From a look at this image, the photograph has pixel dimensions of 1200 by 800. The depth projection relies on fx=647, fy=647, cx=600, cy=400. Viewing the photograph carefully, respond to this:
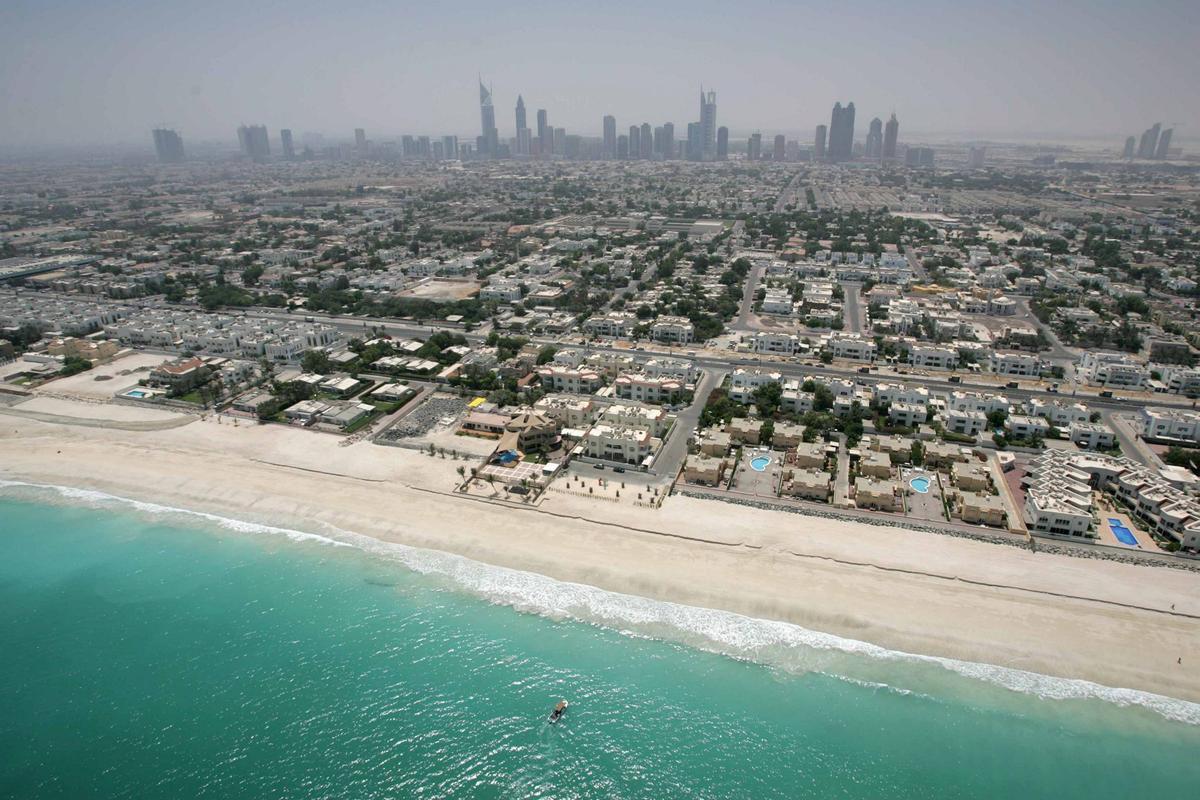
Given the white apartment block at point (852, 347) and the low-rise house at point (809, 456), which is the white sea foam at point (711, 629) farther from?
the white apartment block at point (852, 347)

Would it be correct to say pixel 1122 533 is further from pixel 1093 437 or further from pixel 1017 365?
pixel 1017 365

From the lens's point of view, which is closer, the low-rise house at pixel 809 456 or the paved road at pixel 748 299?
the low-rise house at pixel 809 456

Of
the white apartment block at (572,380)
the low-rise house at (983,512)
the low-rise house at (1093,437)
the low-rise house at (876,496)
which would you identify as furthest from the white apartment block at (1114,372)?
the white apartment block at (572,380)

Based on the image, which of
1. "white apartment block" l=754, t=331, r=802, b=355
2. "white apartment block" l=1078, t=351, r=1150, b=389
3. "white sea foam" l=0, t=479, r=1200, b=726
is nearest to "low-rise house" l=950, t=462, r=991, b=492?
"white sea foam" l=0, t=479, r=1200, b=726

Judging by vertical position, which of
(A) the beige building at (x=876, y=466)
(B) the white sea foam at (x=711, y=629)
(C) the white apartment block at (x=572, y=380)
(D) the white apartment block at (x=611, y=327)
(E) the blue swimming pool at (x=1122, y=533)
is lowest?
(B) the white sea foam at (x=711, y=629)

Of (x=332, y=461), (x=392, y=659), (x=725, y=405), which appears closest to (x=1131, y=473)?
(x=725, y=405)

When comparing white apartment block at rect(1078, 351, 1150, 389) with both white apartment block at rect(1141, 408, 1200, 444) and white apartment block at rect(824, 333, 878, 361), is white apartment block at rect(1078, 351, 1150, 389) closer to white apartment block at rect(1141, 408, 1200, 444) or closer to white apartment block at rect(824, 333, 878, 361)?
white apartment block at rect(1141, 408, 1200, 444)
